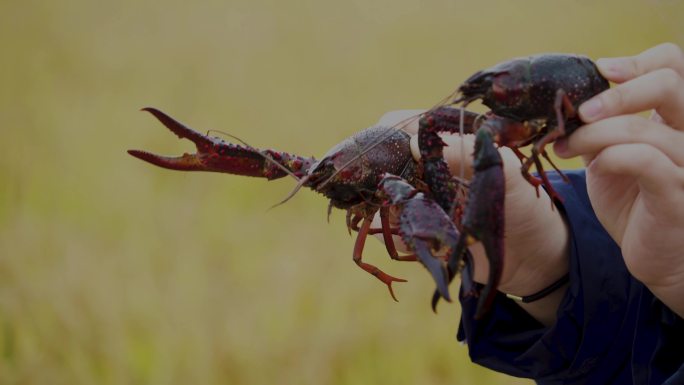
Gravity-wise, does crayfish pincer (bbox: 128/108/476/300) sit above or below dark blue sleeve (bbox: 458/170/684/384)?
above

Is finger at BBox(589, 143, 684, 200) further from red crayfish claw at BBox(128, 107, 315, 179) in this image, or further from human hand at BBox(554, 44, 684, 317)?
red crayfish claw at BBox(128, 107, 315, 179)

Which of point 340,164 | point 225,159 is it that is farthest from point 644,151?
point 225,159

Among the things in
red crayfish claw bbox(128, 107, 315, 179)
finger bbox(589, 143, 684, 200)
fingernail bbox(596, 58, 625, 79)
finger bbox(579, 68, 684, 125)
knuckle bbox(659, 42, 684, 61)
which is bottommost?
finger bbox(589, 143, 684, 200)

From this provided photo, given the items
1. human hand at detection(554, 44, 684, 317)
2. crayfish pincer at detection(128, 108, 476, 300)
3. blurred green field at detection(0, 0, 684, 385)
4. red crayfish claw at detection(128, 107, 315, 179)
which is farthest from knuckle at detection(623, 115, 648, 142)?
blurred green field at detection(0, 0, 684, 385)

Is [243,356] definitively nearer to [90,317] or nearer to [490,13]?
[90,317]

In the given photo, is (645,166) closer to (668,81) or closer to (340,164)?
(668,81)

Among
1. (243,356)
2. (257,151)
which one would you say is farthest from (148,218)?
(257,151)

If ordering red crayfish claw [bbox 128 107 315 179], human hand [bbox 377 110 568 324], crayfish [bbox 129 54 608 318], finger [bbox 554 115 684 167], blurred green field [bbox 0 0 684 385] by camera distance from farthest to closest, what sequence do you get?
blurred green field [bbox 0 0 684 385] → human hand [bbox 377 110 568 324] → red crayfish claw [bbox 128 107 315 179] → finger [bbox 554 115 684 167] → crayfish [bbox 129 54 608 318]
